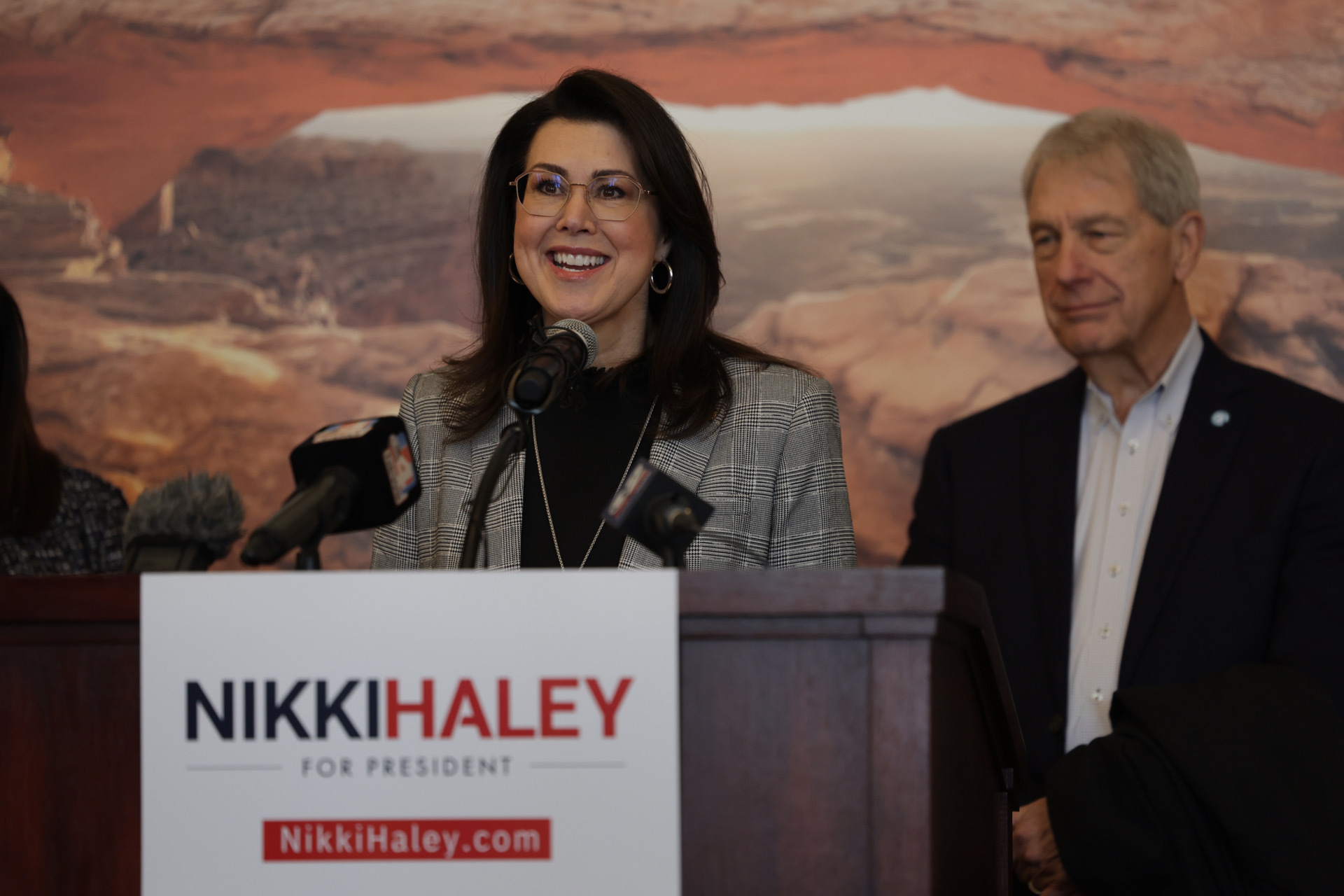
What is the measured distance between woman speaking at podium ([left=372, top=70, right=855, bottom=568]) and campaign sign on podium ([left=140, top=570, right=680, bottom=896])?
0.78 meters

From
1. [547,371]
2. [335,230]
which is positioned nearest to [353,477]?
[547,371]

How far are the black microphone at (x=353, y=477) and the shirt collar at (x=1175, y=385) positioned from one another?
6.20 feet

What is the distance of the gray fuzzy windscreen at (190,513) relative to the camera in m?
1.35

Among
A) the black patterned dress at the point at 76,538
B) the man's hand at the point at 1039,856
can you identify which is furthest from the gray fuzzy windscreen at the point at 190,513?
the man's hand at the point at 1039,856

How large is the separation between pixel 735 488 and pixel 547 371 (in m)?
0.63

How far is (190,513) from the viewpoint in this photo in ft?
4.41

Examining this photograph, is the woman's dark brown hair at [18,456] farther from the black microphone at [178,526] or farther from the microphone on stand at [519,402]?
the microphone on stand at [519,402]

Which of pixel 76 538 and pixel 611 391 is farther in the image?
pixel 76 538

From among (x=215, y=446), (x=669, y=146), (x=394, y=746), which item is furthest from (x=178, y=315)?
(x=394, y=746)

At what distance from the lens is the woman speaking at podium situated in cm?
204

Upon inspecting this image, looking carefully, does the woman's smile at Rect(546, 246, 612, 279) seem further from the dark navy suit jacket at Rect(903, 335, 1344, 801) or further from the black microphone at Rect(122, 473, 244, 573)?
the dark navy suit jacket at Rect(903, 335, 1344, 801)

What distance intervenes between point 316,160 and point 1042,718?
2432mm

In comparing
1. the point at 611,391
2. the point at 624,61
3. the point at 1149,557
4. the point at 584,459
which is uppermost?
the point at 624,61

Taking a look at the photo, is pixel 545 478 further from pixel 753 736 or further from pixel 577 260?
pixel 753 736
